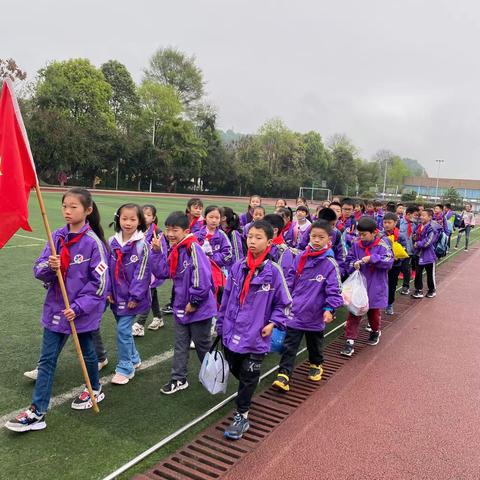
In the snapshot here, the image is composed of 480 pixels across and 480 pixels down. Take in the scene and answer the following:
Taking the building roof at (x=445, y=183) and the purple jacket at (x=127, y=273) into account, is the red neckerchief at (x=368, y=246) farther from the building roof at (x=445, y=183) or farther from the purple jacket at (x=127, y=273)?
the building roof at (x=445, y=183)

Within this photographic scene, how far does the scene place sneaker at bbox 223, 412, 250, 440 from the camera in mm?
3467

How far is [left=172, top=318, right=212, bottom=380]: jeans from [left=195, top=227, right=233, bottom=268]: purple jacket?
4.42 feet

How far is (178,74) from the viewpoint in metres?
Result: 59.1

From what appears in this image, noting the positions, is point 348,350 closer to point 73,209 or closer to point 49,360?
point 49,360

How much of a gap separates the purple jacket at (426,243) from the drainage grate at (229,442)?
4.35 meters

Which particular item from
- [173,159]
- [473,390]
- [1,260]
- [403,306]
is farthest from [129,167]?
[473,390]

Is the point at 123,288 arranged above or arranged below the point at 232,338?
above

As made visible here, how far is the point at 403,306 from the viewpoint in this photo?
823cm

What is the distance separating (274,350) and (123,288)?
5.73ft

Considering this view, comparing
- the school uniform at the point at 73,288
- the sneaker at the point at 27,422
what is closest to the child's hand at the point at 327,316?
the school uniform at the point at 73,288

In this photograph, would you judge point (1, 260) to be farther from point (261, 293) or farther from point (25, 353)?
point (261, 293)

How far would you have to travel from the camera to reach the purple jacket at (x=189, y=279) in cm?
404

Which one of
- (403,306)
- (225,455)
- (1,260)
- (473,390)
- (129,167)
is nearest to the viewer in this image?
(225,455)

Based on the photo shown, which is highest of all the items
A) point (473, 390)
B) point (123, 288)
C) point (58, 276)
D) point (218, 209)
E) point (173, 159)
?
point (173, 159)
